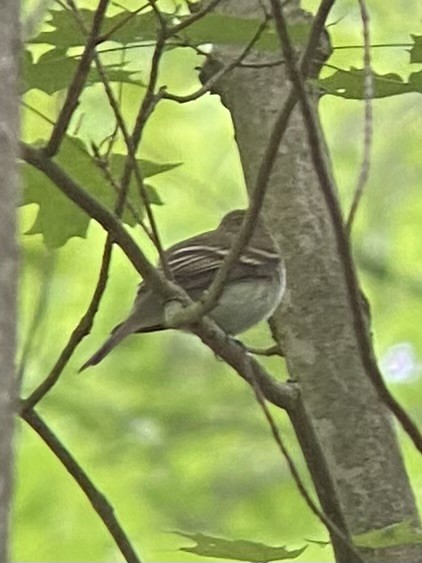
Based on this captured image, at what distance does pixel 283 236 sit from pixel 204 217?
211 cm

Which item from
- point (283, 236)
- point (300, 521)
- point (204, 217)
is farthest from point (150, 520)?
point (283, 236)

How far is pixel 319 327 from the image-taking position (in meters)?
1.68

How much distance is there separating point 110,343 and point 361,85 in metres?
0.90

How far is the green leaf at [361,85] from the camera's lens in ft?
4.25

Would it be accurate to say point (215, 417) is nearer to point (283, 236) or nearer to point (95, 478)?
point (95, 478)

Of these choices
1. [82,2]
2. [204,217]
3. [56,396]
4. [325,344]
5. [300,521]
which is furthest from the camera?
[204,217]

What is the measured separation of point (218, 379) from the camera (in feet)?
12.6

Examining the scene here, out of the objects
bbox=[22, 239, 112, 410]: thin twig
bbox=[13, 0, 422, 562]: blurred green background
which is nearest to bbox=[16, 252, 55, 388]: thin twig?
bbox=[22, 239, 112, 410]: thin twig

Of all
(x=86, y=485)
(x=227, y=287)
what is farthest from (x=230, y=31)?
(x=227, y=287)

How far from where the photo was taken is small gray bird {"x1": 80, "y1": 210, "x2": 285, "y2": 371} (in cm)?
210

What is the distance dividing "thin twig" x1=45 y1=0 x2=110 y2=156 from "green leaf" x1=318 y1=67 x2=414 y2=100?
0.29 m

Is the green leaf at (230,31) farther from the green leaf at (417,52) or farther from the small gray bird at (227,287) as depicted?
the small gray bird at (227,287)

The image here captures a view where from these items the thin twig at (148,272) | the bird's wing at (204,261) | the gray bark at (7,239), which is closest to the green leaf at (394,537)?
the thin twig at (148,272)

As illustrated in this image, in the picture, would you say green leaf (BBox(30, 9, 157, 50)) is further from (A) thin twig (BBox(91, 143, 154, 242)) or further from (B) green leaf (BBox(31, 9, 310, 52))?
(A) thin twig (BBox(91, 143, 154, 242))
